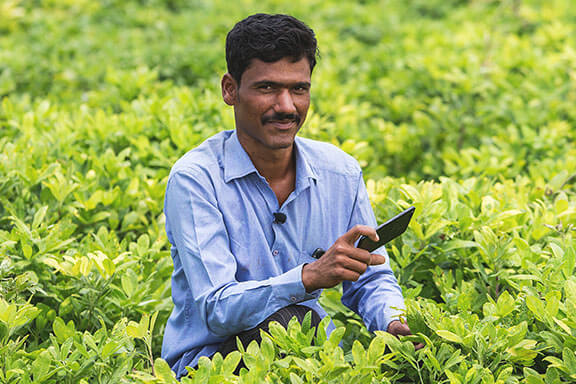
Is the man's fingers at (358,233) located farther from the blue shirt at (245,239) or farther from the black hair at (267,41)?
the black hair at (267,41)

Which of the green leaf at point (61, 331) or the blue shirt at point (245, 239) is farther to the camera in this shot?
the green leaf at point (61, 331)

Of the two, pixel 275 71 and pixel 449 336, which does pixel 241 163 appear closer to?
pixel 275 71

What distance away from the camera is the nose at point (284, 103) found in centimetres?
255

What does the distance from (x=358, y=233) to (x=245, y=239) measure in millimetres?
517

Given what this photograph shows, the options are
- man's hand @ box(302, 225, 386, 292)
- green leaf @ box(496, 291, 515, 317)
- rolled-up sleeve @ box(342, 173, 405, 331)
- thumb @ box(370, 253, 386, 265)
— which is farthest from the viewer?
rolled-up sleeve @ box(342, 173, 405, 331)

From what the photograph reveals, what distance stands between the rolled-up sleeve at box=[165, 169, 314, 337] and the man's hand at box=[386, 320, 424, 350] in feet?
1.01

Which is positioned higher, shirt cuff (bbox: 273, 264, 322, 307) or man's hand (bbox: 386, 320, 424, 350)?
shirt cuff (bbox: 273, 264, 322, 307)

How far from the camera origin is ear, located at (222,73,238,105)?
8.72ft

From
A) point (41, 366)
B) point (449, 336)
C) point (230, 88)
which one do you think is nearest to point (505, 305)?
point (449, 336)

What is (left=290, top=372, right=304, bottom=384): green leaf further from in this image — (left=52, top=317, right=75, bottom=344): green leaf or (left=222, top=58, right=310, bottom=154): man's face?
(left=52, top=317, right=75, bottom=344): green leaf

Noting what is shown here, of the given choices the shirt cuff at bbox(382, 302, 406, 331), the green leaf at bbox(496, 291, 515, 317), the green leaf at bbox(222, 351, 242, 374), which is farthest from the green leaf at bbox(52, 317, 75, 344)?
the green leaf at bbox(496, 291, 515, 317)

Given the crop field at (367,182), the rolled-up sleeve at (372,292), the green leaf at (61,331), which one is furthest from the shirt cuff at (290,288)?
the green leaf at (61,331)

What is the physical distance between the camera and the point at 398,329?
2502 mm

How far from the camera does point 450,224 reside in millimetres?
3160
